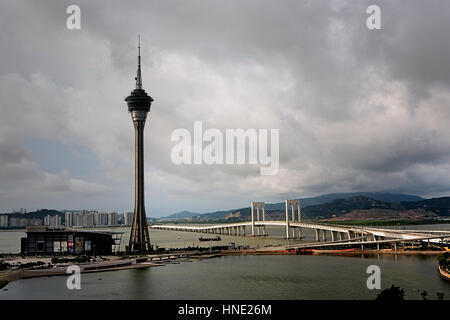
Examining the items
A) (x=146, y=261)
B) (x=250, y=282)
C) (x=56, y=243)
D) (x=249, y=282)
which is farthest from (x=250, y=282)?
(x=56, y=243)

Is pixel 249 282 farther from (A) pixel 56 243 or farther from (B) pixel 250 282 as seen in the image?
(A) pixel 56 243

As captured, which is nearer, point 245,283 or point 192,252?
point 245,283

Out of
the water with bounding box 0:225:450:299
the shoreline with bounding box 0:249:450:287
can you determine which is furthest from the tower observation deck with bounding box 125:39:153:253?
the water with bounding box 0:225:450:299

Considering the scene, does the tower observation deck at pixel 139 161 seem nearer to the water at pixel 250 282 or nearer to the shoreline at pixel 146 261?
the shoreline at pixel 146 261

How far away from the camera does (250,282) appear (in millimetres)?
55938

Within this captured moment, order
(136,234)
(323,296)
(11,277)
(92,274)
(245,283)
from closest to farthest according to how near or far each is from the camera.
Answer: (323,296) < (245,283) < (11,277) < (92,274) < (136,234)

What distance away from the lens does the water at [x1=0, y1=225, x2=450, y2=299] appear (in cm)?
4772

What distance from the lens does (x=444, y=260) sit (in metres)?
61.9

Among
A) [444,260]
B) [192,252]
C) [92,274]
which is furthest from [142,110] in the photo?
[444,260]

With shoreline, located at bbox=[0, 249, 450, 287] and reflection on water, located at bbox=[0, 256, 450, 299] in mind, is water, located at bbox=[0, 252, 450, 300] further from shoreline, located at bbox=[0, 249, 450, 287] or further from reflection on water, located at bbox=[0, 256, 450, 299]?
shoreline, located at bbox=[0, 249, 450, 287]

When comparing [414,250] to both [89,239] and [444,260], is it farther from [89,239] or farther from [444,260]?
[89,239]
